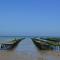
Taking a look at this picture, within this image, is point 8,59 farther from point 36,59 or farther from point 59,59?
point 59,59

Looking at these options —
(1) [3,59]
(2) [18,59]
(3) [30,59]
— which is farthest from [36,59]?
(1) [3,59]

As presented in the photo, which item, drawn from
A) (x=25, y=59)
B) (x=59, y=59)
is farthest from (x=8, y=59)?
(x=59, y=59)

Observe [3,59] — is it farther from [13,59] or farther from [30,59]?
[30,59]

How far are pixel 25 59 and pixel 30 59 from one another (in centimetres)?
33

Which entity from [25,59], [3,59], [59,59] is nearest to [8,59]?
[3,59]

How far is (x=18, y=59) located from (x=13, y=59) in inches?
15.5

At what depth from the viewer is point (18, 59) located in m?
12.9

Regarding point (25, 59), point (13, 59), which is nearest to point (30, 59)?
point (25, 59)

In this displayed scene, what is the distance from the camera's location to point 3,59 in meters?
12.8

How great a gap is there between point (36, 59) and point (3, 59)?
213cm

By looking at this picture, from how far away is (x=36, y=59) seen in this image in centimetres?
1284

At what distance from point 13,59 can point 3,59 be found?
0.68m

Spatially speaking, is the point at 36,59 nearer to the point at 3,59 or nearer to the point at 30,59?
the point at 30,59

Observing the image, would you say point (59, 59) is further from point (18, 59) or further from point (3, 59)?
point (3, 59)
